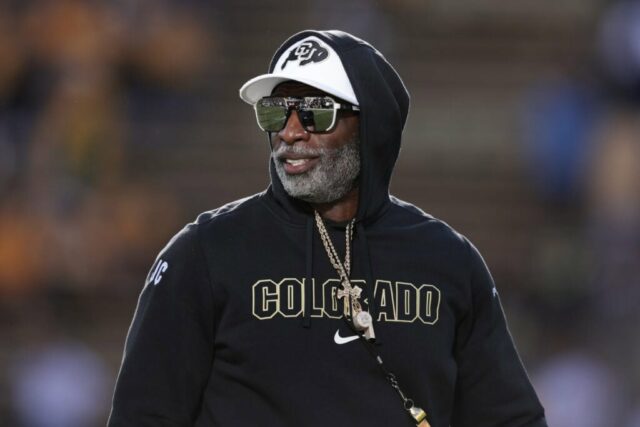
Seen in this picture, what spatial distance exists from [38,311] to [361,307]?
19.0 feet

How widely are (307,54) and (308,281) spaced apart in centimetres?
55

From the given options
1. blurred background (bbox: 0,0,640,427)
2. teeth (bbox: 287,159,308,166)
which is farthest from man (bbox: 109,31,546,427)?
blurred background (bbox: 0,0,640,427)

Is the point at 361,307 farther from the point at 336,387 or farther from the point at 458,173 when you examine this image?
the point at 458,173

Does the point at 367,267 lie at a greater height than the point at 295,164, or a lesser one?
lesser

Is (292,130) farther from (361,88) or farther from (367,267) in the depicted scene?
(367,267)

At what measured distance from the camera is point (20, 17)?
1012 centimetres

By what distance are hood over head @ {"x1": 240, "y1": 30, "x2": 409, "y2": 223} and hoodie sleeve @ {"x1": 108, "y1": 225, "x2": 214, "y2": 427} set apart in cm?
33

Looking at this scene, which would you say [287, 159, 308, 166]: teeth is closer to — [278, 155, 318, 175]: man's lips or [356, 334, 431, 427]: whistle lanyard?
[278, 155, 318, 175]: man's lips

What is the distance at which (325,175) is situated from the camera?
3.77m

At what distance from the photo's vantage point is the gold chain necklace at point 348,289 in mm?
3629

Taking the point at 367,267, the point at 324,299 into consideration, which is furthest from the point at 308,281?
the point at 367,267

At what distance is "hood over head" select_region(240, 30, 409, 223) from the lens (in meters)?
3.75

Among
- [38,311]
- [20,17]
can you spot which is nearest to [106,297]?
[38,311]

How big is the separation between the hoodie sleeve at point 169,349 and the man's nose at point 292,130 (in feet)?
1.12
